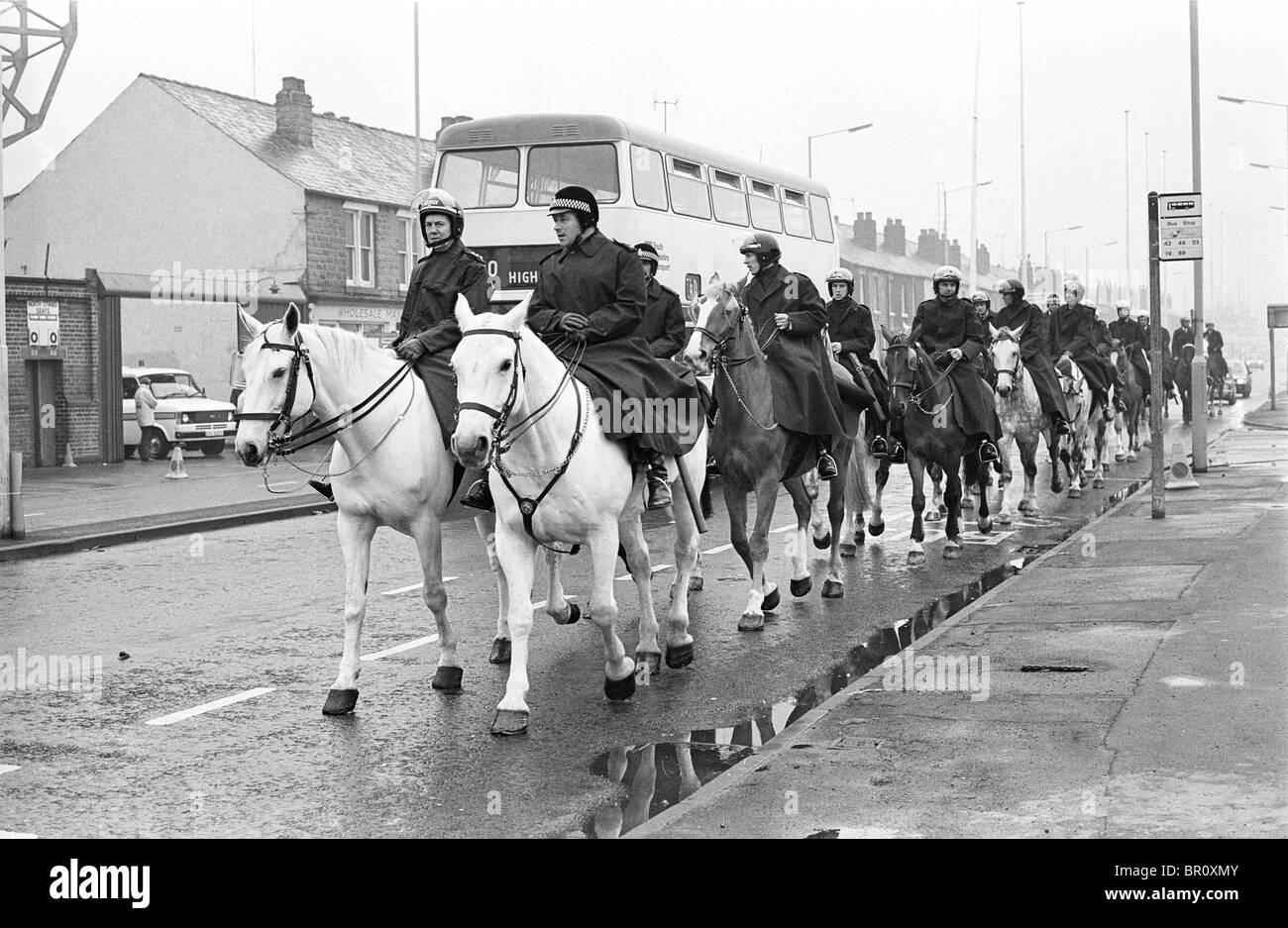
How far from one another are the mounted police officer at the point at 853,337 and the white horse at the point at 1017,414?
1942mm

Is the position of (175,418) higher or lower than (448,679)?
higher

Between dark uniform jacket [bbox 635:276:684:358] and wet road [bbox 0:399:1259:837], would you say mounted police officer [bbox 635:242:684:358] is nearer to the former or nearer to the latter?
dark uniform jacket [bbox 635:276:684:358]

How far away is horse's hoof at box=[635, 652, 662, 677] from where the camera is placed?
9.16 meters

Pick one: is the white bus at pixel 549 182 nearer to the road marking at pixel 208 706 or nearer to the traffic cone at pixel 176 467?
the traffic cone at pixel 176 467

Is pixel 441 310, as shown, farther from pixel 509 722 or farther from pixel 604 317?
pixel 509 722

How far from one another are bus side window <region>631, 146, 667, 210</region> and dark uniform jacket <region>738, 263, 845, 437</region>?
8.12 m

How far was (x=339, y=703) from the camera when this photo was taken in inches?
321

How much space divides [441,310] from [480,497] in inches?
57.9

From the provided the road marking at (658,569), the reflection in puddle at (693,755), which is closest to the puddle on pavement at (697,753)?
the reflection in puddle at (693,755)

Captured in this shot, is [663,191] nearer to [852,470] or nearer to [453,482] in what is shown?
[852,470]

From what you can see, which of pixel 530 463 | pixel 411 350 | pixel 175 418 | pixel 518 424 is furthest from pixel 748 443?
pixel 175 418

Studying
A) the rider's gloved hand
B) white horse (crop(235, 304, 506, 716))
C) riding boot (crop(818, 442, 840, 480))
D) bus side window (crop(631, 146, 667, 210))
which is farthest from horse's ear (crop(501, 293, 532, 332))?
bus side window (crop(631, 146, 667, 210))
